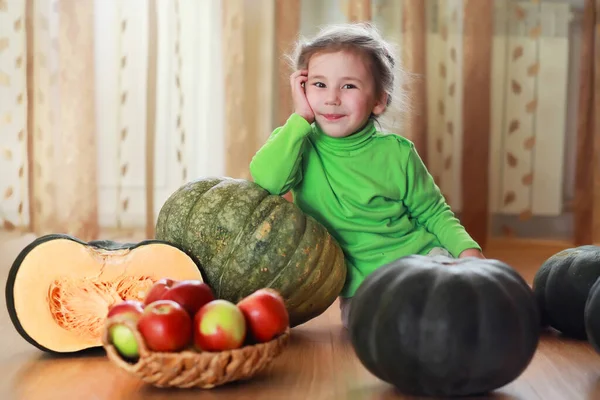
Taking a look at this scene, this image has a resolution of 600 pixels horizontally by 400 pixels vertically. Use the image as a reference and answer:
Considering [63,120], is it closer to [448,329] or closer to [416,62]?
[416,62]

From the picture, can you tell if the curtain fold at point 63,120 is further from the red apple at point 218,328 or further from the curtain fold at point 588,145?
the curtain fold at point 588,145

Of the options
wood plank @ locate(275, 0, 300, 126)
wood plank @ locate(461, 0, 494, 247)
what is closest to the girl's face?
wood plank @ locate(275, 0, 300, 126)

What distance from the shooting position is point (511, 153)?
3.13 meters

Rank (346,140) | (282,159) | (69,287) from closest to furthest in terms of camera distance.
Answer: (69,287)
(282,159)
(346,140)

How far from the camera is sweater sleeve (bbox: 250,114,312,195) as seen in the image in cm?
168

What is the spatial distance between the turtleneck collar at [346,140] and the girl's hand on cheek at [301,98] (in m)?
0.05

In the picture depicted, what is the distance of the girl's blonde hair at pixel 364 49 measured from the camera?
1.79 metres

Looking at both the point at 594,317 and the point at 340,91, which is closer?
the point at 594,317

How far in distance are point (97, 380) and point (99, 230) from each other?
1.83m

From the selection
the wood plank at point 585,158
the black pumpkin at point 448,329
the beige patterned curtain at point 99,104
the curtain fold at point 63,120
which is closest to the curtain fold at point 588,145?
the wood plank at point 585,158

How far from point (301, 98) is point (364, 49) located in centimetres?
19

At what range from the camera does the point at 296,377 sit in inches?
51.9

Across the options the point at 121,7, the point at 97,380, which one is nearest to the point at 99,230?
the point at 121,7

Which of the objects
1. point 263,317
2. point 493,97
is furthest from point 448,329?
A: point 493,97
